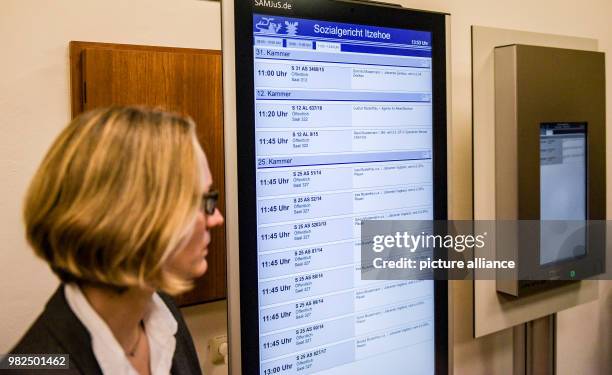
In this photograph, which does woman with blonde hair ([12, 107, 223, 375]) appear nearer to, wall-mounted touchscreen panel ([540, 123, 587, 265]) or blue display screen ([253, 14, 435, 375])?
blue display screen ([253, 14, 435, 375])

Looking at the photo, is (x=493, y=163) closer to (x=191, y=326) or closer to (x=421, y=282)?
(x=421, y=282)

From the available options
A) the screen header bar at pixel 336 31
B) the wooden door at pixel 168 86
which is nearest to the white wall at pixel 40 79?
the wooden door at pixel 168 86

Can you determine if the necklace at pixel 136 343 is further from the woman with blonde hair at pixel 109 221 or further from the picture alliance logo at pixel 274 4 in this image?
the picture alliance logo at pixel 274 4

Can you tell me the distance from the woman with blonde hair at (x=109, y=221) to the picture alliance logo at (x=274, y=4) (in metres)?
0.38

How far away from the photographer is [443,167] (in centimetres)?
151

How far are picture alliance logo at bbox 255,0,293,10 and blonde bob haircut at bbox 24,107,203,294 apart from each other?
16.6 inches

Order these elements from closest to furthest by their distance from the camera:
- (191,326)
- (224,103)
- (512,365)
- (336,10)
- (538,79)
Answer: (224,103) < (336,10) < (191,326) < (538,79) < (512,365)

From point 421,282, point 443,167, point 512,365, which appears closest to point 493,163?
point 443,167

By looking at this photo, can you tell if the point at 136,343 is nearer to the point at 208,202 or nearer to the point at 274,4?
the point at 208,202

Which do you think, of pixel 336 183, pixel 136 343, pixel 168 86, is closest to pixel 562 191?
pixel 336 183

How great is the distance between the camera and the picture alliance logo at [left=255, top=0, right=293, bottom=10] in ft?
3.84

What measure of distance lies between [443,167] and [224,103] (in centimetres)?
66

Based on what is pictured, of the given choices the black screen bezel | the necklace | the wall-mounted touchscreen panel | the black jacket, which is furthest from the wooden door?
the wall-mounted touchscreen panel

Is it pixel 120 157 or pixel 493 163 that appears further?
pixel 493 163
